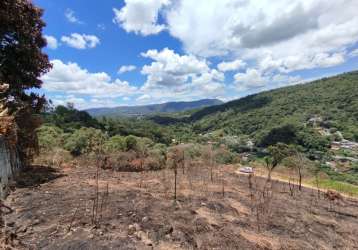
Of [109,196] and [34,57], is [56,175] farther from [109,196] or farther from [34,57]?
Result: [34,57]

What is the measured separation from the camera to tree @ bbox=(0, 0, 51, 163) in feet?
21.7

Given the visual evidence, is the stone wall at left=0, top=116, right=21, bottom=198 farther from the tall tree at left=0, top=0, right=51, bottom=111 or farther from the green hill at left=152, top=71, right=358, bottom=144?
the green hill at left=152, top=71, right=358, bottom=144

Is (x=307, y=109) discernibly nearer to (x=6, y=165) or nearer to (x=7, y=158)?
(x=7, y=158)

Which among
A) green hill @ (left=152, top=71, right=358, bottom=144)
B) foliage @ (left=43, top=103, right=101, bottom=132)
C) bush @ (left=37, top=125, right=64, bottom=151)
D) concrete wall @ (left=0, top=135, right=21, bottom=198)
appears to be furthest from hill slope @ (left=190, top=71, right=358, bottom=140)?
concrete wall @ (left=0, top=135, right=21, bottom=198)

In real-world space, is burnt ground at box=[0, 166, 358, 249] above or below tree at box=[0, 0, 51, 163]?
below

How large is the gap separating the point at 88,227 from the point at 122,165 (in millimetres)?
6626

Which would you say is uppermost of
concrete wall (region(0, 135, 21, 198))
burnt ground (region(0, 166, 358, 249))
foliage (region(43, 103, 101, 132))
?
foliage (region(43, 103, 101, 132))

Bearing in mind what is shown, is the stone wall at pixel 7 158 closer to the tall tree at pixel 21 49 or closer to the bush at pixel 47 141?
the tall tree at pixel 21 49

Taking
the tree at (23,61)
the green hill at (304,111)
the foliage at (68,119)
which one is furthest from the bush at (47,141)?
the green hill at (304,111)

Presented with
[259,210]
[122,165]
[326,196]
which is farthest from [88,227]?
[326,196]

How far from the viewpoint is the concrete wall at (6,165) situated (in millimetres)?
5423

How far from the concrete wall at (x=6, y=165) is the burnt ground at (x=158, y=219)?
1.00 feet

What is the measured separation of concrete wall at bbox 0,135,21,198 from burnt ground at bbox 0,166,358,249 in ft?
1.00

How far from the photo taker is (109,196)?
5.68m
